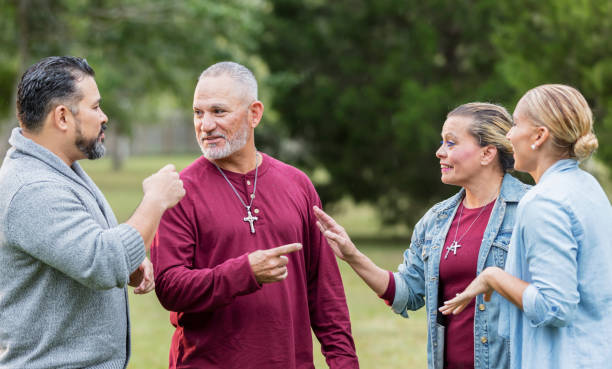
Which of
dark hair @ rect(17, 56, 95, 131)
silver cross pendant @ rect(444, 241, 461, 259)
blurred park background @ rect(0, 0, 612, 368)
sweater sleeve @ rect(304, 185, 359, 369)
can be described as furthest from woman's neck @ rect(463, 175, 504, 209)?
blurred park background @ rect(0, 0, 612, 368)

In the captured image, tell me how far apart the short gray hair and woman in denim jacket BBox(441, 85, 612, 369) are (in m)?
1.40

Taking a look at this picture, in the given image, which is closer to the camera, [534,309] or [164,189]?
[534,309]

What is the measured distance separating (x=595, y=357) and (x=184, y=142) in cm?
8110

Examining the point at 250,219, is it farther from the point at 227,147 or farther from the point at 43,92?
the point at 43,92

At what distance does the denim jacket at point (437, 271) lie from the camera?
397 centimetres

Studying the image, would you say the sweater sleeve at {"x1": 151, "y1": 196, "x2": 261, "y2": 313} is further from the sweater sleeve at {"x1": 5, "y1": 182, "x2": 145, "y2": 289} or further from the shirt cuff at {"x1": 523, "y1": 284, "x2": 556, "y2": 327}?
the shirt cuff at {"x1": 523, "y1": 284, "x2": 556, "y2": 327}

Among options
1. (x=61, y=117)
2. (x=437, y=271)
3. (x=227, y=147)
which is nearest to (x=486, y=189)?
(x=437, y=271)

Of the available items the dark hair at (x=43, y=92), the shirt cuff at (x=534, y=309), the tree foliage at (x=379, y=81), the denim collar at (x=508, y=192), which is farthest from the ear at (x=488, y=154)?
the tree foliage at (x=379, y=81)

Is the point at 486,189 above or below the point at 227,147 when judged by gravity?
below

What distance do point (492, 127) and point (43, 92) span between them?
2.22m

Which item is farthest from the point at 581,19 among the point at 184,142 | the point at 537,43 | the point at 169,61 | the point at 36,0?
the point at 184,142

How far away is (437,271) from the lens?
4.18 metres

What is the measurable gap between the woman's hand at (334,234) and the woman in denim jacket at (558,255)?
0.80m

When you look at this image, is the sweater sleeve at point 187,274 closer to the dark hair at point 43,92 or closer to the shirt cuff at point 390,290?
the dark hair at point 43,92
